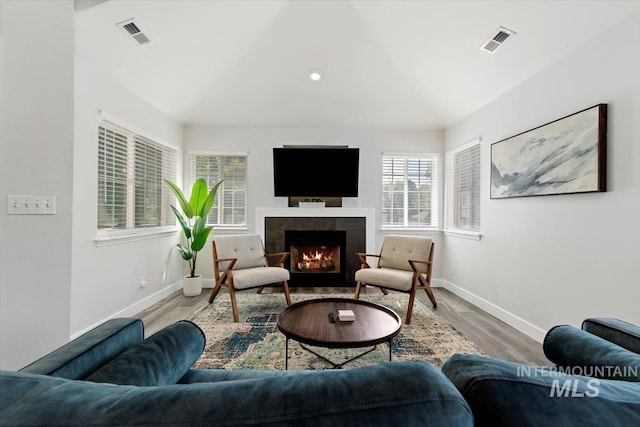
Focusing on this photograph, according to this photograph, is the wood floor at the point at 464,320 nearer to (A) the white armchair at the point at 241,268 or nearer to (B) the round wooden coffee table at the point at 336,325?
(A) the white armchair at the point at 241,268

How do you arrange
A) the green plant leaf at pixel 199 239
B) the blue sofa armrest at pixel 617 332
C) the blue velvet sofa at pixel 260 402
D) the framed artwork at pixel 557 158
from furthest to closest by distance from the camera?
the green plant leaf at pixel 199 239, the framed artwork at pixel 557 158, the blue sofa armrest at pixel 617 332, the blue velvet sofa at pixel 260 402

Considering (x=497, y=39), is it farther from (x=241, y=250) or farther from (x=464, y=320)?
(x=241, y=250)

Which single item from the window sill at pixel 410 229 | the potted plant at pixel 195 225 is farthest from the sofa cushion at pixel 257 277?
the window sill at pixel 410 229

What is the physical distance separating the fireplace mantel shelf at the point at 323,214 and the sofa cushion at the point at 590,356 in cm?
333

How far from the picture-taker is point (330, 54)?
346cm

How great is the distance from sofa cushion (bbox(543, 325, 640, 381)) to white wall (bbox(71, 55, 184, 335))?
11.1 ft

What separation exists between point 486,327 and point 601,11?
2.82 m

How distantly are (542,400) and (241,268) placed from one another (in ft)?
11.4

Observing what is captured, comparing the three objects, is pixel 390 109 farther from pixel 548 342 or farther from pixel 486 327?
pixel 548 342

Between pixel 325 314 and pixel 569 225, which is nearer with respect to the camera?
pixel 325 314

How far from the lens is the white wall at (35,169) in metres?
1.65

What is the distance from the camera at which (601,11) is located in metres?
2.08

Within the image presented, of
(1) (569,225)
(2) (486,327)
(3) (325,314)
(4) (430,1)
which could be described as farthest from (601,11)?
(3) (325,314)

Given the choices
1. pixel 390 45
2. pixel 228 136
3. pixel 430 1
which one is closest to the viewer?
pixel 430 1
